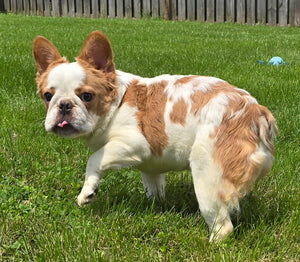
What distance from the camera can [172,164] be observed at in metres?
2.72

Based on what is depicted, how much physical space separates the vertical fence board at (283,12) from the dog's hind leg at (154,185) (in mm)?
11755

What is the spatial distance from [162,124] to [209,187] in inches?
17.6

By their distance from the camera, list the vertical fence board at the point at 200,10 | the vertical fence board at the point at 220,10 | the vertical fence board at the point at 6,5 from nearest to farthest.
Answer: the vertical fence board at the point at 220,10, the vertical fence board at the point at 200,10, the vertical fence board at the point at 6,5

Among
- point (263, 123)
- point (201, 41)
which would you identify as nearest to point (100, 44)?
point (263, 123)

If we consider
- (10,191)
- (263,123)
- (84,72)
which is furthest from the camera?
(10,191)

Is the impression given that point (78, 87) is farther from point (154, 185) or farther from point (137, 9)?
point (137, 9)

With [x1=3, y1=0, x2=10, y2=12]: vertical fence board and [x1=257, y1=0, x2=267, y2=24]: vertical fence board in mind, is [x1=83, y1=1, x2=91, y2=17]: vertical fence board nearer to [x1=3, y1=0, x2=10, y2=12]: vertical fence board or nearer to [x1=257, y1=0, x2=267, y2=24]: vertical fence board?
[x1=3, y1=0, x2=10, y2=12]: vertical fence board

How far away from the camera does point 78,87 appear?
261 cm

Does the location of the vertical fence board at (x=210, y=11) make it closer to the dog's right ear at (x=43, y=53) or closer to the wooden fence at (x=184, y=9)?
the wooden fence at (x=184, y=9)

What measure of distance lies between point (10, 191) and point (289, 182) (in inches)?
75.3

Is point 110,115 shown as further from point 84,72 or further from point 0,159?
point 0,159

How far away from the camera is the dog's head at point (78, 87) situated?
257cm

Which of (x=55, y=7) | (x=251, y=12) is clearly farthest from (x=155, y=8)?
(x=55, y=7)

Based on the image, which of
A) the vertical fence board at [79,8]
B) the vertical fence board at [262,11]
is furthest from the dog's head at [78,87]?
the vertical fence board at [79,8]
